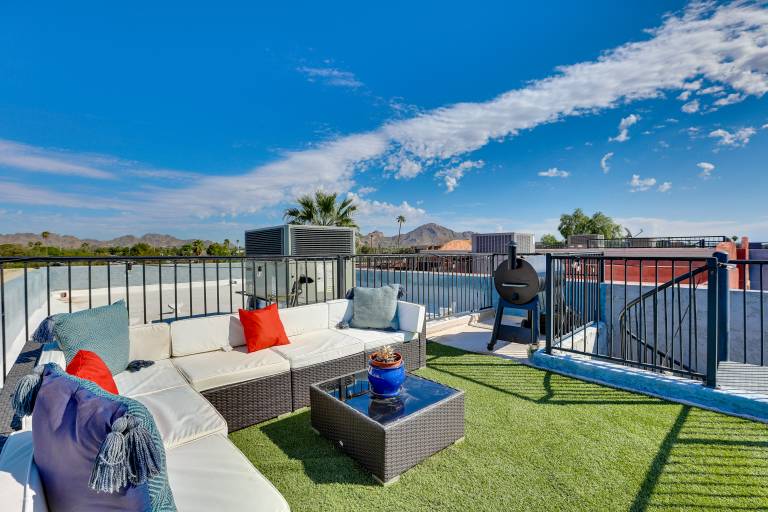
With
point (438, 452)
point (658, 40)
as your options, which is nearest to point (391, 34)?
point (658, 40)

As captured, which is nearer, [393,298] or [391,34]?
[393,298]

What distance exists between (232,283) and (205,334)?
163 inches

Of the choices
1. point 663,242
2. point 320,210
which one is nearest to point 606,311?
point 320,210

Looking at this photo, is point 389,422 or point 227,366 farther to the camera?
point 227,366

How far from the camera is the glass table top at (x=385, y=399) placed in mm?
2131

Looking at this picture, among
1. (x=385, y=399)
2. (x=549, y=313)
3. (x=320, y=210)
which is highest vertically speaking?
(x=320, y=210)

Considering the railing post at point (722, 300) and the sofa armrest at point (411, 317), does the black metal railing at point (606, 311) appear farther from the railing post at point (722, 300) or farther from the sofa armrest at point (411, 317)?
the sofa armrest at point (411, 317)

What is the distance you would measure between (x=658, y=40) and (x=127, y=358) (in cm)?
1199

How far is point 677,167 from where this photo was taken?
22.5 metres

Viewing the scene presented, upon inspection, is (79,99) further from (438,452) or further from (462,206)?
(462,206)

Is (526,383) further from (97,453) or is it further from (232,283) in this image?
(232,283)

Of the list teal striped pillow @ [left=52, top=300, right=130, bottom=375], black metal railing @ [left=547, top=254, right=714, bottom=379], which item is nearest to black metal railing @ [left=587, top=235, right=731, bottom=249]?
black metal railing @ [left=547, top=254, right=714, bottom=379]

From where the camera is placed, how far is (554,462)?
6.88 feet

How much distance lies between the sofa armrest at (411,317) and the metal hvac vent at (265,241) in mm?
4144
